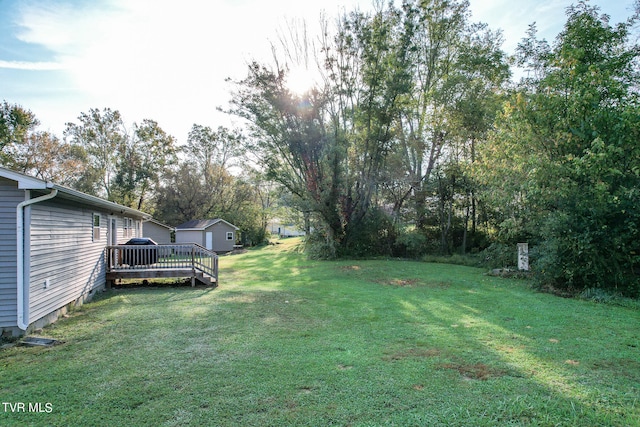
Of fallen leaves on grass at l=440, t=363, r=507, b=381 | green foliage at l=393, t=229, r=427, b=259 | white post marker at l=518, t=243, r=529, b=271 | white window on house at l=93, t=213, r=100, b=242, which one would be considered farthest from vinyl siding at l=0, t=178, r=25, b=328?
green foliage at l=393, t=229, r=427, b=259

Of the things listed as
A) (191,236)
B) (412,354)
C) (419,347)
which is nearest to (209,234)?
(191,236)

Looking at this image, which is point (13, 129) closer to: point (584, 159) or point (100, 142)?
point (100, 142)

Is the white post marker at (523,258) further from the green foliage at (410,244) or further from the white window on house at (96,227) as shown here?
the white window on house at (96,227)

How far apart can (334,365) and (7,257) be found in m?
5.23

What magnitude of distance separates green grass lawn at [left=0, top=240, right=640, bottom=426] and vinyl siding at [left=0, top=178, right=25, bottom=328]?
2.23 feet

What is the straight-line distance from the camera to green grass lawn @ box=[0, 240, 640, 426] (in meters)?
2.71

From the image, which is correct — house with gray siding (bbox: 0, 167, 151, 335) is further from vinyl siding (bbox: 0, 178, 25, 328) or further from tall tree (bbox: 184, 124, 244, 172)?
tall tree (bbox: 184, 124, 244, 172)

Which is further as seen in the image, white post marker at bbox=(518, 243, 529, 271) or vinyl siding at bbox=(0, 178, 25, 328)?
white post marker at bbox=(518, 243, 529, 271)

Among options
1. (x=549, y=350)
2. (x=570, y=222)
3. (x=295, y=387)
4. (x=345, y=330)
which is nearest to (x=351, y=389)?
(x=295, y=387)

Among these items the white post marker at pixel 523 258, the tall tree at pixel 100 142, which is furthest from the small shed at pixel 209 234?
the white post marker at pixel 523 258

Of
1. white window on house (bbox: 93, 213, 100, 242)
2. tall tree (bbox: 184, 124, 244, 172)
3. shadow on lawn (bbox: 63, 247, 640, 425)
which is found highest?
tall tree (bbox: 184, 124, 244, 172)

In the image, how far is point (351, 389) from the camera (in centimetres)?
313

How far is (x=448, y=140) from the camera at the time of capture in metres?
17.5

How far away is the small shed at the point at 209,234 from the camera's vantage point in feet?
77.8
